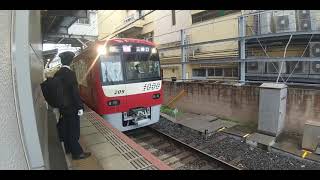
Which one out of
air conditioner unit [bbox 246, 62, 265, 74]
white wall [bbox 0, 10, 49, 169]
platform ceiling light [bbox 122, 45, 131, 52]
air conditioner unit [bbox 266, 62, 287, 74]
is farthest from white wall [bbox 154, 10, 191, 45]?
white wall [bbox 0, 10, 49, 169]

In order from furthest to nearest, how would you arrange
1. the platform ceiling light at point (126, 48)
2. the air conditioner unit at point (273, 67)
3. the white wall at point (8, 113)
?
the air conditioner unit at point (273, 67), the platform ceiling light at point (126, 48), the white wall at point (8, 113)

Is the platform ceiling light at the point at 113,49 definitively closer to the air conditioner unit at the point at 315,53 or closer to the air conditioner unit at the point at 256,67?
the air conditioner unit at the point at 256,67

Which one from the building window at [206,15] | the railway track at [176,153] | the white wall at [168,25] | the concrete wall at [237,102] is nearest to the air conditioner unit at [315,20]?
the concrete wall at [237,102]

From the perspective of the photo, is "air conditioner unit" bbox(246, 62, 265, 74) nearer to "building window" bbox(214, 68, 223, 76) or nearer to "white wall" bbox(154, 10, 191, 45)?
"building window" bbox(214, 68, 223, 76)

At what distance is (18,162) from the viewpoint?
2.07 metres

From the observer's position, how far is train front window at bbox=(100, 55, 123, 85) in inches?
275

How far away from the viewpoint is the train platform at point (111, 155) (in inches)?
136

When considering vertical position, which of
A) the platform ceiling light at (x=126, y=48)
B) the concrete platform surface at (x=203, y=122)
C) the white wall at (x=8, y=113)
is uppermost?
the platform ceiling light at (x=126, y=48)

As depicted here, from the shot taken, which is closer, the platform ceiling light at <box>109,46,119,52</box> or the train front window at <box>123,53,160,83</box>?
the platform ceiling light at <box>109,46,119,52</box>

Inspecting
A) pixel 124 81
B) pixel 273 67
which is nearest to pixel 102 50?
pixel 124 81

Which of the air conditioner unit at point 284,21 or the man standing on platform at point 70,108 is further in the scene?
the air conditioner unit at point 284,21

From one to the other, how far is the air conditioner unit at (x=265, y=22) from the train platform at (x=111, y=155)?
780cm

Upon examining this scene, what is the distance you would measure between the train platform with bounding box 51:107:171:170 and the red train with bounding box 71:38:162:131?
1.74 m

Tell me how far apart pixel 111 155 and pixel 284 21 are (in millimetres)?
8670
